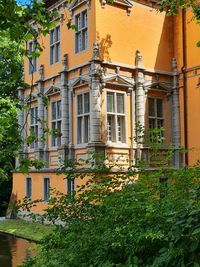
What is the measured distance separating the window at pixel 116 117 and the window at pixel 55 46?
165 inches

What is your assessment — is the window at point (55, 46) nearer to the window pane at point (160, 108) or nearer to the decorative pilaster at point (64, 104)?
the decorative pilaster at point (64, 104)

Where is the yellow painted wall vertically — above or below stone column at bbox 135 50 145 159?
above

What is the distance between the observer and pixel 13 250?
15016 mm

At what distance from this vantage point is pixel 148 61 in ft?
66.2

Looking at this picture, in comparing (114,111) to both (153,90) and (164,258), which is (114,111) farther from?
(164,258)

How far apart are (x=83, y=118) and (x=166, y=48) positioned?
5.52m

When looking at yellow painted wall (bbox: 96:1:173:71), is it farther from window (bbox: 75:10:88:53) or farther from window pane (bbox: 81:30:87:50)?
window pane (bbox: 81:30:87:50)

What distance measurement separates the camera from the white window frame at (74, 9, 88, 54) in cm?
1936

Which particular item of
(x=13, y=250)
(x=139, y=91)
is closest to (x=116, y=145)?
(x=139, y=91)

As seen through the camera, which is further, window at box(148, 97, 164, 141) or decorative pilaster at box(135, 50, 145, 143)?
window at box(148, 97, 164, 141)

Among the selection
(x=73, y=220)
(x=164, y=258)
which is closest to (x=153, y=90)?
(x=73, y=220)

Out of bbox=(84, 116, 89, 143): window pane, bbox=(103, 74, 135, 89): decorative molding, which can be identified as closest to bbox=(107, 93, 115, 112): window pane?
bbox=(103, 74, 135, 89): decorative molding

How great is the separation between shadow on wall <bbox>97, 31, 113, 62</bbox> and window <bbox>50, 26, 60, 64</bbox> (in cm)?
349

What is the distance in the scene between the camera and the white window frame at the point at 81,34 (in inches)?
762
